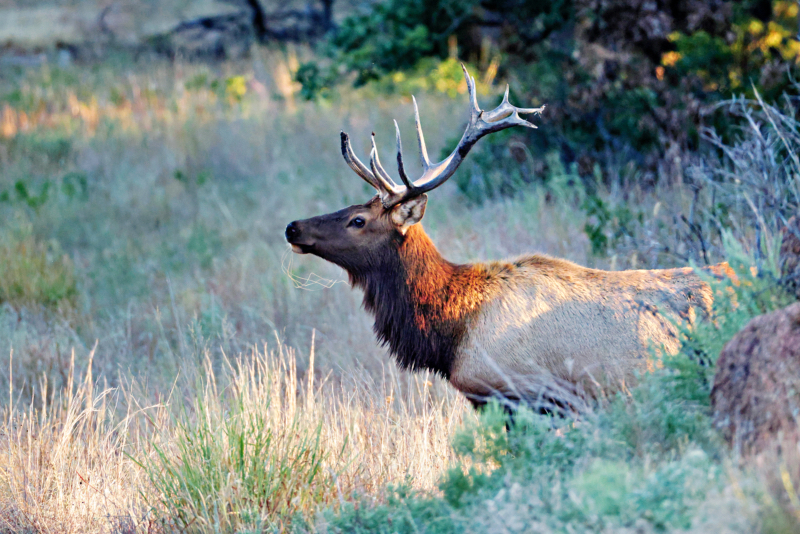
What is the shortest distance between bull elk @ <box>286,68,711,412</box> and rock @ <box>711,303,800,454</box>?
62cm

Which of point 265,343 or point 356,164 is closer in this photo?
point 265,343

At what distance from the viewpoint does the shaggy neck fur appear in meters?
4.83

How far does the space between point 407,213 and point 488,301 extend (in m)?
0.75

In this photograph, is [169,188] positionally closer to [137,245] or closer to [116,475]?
[137,245]

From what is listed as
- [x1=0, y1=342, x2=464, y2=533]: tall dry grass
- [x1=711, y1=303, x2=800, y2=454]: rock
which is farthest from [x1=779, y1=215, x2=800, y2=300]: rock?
[x1=0, y1=342, x2=464, y2=533]: tall dry grass

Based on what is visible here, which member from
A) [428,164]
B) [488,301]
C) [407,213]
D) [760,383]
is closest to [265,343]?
[407,213]

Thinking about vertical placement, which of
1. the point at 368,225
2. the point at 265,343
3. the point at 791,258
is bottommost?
the point at 265,343

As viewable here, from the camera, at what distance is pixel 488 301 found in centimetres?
476

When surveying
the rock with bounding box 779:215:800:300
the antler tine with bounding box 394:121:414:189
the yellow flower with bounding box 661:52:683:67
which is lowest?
the rock with bounding box 779:215:800:300

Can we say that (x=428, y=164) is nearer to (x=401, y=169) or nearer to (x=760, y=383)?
(x=401, y=169)

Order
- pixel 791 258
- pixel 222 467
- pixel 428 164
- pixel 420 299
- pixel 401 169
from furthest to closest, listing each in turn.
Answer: pixel 428 164
pixel 420 299
pixel 401 169
pixel 222 467
pixel 791 258

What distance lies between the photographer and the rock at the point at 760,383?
296 cm

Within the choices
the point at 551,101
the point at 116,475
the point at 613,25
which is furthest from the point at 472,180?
the point at 116,475

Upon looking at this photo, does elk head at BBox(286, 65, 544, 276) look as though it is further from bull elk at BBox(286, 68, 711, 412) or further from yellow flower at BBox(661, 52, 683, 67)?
yellow flower at BBox(661, 52, 683, 67)
